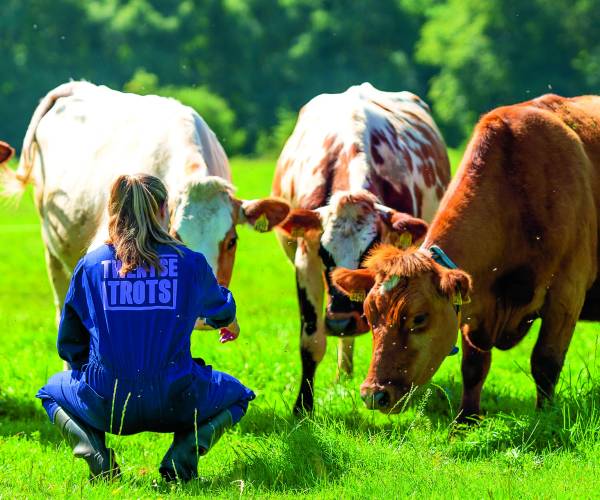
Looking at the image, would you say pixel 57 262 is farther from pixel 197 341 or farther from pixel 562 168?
pixel 562 168

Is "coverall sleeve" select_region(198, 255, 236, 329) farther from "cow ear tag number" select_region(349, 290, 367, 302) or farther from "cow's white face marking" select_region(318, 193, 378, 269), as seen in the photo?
"cow's white face marking" select_region(318, 193, 378, 269)

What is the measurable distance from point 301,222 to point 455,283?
1.84 metres

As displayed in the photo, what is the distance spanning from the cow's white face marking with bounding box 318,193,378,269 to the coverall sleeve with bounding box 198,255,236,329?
6.86 ft

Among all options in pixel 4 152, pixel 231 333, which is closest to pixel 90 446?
pixel 231 333

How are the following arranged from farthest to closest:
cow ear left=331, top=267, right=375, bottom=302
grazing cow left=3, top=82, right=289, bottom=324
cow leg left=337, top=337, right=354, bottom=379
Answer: cow leg left=337, top=337, right=354, bottom=379 < grazing cow left=3, top=82, right=289, bottom=324 < cow ear left=331, top=267, right=375, bottom=302

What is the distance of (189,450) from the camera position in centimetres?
560

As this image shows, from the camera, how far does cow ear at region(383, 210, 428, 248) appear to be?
775 centimetres

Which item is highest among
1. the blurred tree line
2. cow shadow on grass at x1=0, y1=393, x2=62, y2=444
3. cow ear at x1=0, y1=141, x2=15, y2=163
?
cow ear at x1=0, y1=141, x2=15, y2=163

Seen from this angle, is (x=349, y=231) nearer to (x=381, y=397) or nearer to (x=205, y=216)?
(x=205, y=216)

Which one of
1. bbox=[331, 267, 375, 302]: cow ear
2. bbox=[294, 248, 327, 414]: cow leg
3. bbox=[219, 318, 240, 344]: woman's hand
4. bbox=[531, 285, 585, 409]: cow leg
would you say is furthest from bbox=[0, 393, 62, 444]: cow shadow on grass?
bbox=[531, 285, 585, 409]: cow leg

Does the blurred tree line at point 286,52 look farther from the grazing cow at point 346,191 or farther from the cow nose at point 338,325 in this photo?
the cow nose at point 338,325

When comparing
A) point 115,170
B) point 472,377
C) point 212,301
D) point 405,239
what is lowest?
point 472,377

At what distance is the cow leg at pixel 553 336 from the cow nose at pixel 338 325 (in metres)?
1.25

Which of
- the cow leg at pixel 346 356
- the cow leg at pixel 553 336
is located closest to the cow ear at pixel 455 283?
the cow leg at pixel 553 336
